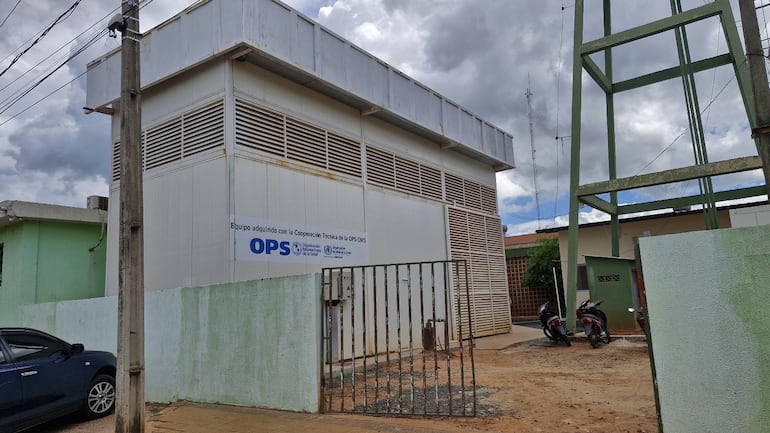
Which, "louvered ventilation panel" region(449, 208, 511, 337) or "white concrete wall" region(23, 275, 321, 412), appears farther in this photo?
"louvered ventilation panel" region(449, 208, 511, 337)

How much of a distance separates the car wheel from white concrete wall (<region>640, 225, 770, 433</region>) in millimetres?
6977

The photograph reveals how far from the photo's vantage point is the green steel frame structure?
32.7 ft

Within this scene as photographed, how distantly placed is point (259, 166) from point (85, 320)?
443 centimetres

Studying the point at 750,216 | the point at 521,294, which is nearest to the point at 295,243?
the point at 750,216

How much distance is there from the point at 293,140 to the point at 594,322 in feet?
25.0

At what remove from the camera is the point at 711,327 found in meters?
4.22

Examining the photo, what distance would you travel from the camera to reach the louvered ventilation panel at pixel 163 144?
1123cm

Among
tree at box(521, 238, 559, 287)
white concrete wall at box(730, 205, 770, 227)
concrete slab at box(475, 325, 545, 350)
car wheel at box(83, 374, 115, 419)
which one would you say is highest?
white concrete wall at box(730, 205, 770, 227)

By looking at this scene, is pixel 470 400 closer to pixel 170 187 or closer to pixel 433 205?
pixel 170 187

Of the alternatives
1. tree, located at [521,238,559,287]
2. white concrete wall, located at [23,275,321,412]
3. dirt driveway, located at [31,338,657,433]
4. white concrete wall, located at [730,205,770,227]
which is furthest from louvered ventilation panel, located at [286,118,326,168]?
tree, located at [521,238,559,287]

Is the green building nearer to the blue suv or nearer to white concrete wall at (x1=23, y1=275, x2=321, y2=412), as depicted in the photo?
white concrete wall at (x1=23, y1=275, x2=321, y2=412)

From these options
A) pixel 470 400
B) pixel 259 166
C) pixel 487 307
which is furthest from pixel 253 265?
pixel 487 307

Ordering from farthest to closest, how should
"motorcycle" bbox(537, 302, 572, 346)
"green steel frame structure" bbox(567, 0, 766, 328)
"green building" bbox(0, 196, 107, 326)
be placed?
"green building" bbox(0, 196, 107, 326)
"motorcycle" bbox(537, 302, 572, 346)
"green steel frame structure" bbox(567, 0, 766, 328)

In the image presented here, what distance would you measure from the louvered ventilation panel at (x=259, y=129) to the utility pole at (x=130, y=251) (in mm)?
3588
